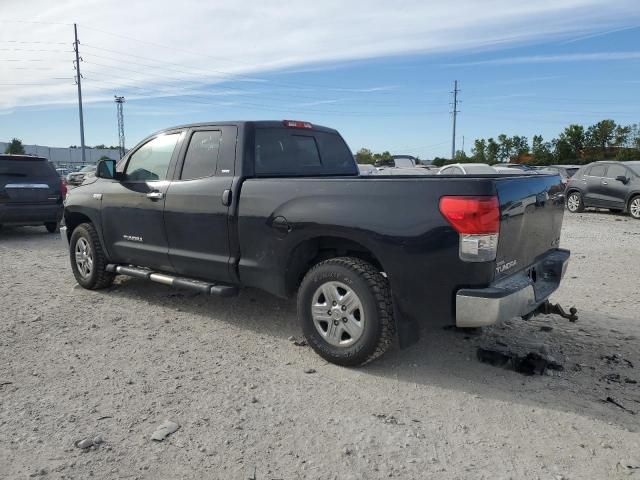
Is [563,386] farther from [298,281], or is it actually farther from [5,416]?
[5,416]

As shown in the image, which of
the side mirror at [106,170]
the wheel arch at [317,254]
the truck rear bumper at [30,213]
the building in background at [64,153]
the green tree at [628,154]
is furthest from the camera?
A: the building in background at [64,153]

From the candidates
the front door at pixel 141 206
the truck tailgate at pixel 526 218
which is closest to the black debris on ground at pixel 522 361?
the truck tailgate at pixel 526 218

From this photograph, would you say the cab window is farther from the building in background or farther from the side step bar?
the building in background

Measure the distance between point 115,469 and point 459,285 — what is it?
230cm

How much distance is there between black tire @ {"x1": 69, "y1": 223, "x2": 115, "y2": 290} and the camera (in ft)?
20.2

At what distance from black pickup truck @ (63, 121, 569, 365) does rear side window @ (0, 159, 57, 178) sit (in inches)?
234

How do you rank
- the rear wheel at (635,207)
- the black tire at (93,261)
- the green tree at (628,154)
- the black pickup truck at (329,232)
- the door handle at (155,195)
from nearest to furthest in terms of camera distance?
the black pickup truck at (329,232)
the door handle at (155,195)
the black tire at (93,261)
the rear wheel at (635,207)
the green tree at (628,154)

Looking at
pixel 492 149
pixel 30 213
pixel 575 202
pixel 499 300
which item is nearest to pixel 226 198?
pixel 499 300

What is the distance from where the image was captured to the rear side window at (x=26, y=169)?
34.9ft

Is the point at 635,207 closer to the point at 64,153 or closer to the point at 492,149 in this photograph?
the point at 492,149

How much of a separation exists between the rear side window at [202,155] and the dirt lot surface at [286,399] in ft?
4.78

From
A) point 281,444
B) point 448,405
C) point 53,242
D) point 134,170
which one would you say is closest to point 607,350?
point 448,405

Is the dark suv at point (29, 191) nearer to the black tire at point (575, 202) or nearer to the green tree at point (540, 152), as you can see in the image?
the black tire at point (575, 202)

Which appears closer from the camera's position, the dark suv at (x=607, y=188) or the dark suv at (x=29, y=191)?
the dark suv at (x=29, y=191)
